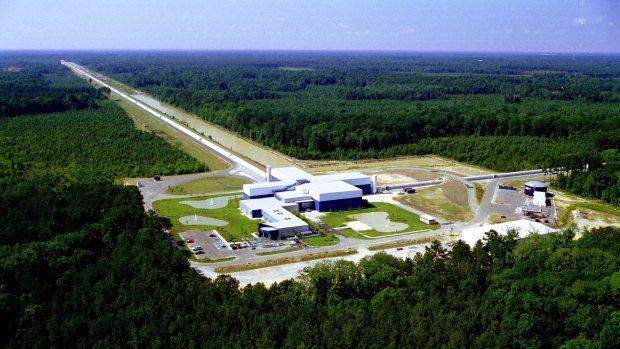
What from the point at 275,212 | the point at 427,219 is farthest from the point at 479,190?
the point at 275,212

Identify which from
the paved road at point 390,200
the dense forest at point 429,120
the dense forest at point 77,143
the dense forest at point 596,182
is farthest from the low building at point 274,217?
the dense forest at point 596,182

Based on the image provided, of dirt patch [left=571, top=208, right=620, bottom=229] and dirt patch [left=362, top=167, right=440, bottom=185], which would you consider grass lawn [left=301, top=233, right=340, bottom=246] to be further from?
dirt patch [left=571, top=208, right=620, bottom=229]

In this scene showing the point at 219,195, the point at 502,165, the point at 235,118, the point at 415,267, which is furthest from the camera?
the point at 235,118

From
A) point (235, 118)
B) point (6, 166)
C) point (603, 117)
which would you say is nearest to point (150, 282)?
Answer: point (6, 166)

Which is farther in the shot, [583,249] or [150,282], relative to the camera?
[583,249]

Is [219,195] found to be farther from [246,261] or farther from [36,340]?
[36,340]

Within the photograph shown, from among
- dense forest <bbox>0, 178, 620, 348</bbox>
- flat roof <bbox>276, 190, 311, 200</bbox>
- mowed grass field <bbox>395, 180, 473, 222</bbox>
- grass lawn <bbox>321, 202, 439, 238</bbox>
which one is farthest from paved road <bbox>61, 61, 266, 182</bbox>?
dense forest <bbox>0, 178, 620, 348</bbox>
